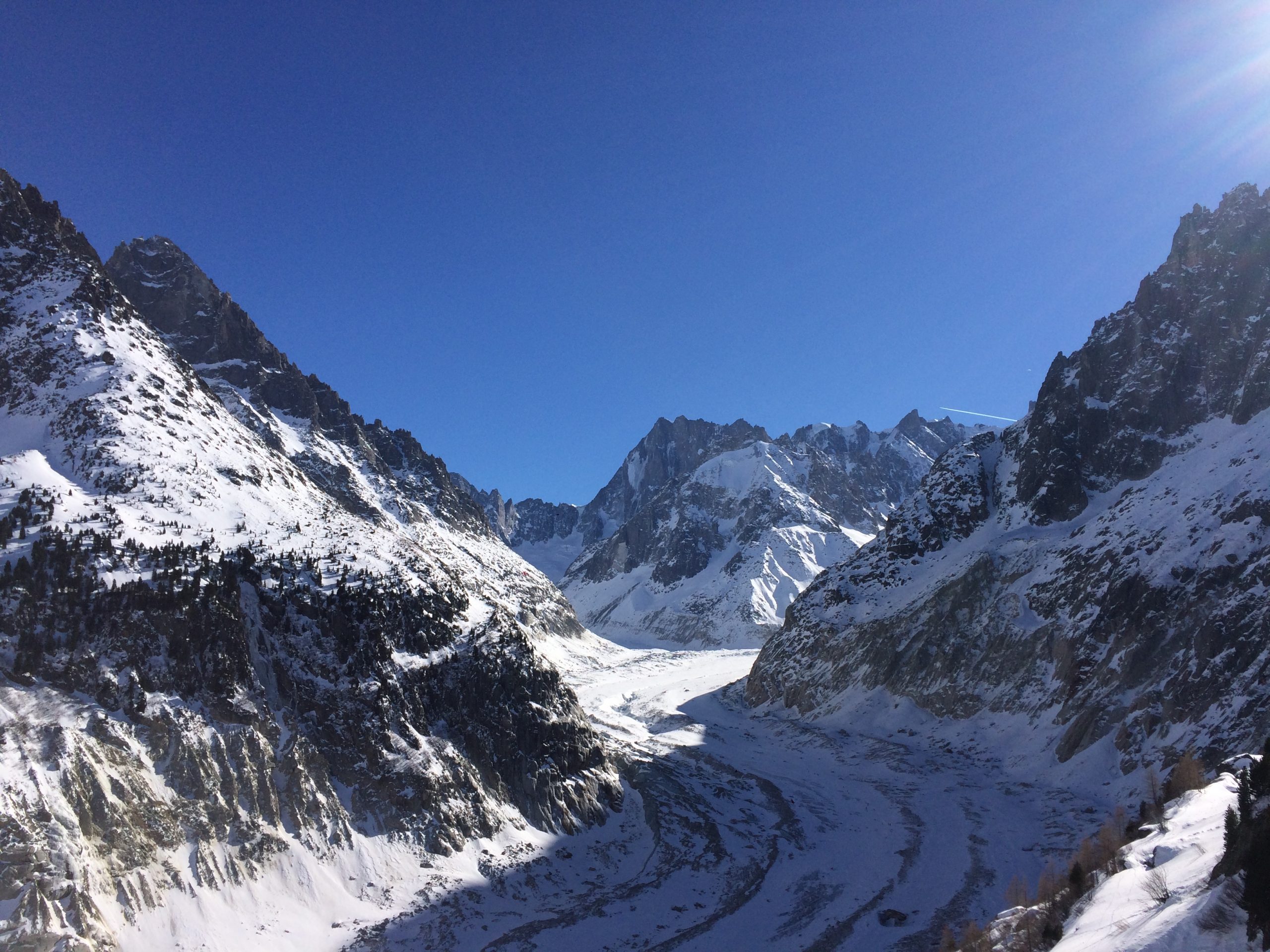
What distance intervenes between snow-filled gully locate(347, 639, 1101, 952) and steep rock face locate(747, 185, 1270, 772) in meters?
11.9

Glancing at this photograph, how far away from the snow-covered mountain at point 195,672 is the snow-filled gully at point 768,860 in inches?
194

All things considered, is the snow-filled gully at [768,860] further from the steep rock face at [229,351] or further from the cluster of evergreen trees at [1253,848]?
the steep rock face at [229,351]

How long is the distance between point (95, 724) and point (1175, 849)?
50502 millimetres

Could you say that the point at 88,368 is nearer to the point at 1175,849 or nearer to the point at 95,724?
the point at 95,724

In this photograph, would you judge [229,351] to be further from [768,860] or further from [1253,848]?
[1253,848]

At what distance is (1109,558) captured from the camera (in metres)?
93.4

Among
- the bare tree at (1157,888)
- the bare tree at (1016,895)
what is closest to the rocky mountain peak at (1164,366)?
the bare tree at (1016,895)

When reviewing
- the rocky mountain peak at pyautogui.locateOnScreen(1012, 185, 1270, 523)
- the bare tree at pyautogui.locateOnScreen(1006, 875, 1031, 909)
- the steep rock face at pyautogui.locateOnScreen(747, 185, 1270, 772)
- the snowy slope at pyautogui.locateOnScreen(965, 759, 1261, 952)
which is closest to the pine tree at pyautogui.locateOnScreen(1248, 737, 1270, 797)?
the snowy slope at pyautogui.locateOnScreen(965, 759, 1261, 952)

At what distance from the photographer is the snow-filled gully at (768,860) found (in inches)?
1893

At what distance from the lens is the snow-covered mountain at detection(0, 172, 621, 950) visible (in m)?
40.5

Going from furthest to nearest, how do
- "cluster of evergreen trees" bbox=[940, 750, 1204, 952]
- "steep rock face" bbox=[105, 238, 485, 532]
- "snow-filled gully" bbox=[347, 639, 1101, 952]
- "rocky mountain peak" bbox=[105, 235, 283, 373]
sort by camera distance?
"rocky mountain peak" bbox=[105, 235, 283, 373] < "steep rock face" bbox=[105, 238, 485, 532] < "snow-filled gully" bbox=[347, 639, 1101, 952] < "cluster of evergreen trees" bbox=[940, 750, 1204, 952]

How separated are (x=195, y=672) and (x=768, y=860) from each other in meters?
42.9

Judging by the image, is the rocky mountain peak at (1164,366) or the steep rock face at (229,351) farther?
the steep rock face at (229,351)

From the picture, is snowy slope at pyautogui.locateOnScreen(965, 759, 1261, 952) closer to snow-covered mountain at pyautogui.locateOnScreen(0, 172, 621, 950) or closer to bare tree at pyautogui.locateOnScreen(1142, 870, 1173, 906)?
bare tree at pyautogui.locateOnScreen(1142, 870, 1173, 906)
